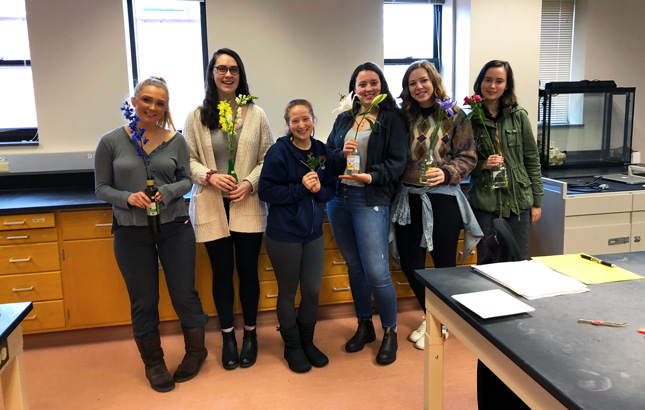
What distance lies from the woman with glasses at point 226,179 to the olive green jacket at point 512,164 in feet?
3.81

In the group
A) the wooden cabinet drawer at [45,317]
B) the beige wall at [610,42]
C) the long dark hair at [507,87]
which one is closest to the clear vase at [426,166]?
the long dark hair at [507,87]

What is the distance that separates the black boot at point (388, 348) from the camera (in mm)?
2391

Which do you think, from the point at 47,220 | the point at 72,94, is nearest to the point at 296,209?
the point at 47,220

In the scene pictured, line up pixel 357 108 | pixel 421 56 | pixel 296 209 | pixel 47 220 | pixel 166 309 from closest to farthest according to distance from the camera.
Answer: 1. pixel 296 209
2. pixel 357 108
3. pixel 47 220
4. pixel 166 309
5. pixel 421 56

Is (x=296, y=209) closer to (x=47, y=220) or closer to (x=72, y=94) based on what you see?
(x=47, y=220)

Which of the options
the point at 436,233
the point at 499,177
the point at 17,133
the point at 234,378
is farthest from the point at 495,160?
the point at 17,133

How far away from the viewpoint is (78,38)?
9.88 ft

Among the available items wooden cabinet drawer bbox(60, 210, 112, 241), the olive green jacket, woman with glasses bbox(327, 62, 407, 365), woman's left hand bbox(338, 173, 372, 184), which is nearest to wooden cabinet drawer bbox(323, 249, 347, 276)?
woman with glasses bbox(327, 62, 407, 365)

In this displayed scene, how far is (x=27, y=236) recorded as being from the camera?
2570 millimetres

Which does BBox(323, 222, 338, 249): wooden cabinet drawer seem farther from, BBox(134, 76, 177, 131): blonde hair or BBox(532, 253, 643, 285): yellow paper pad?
BBox(532, 253, 643, 285): yellow paper pad

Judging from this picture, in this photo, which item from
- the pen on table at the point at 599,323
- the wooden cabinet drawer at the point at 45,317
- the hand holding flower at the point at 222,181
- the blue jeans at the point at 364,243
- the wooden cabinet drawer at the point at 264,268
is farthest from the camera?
the wooden cabinet drawer at the point at 264,268

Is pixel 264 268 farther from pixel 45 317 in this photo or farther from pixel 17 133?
pixel 17 133

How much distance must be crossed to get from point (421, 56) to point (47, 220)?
2908 millimetres

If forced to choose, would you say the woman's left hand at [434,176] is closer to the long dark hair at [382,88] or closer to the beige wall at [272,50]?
the long dark hair at [382,88]
